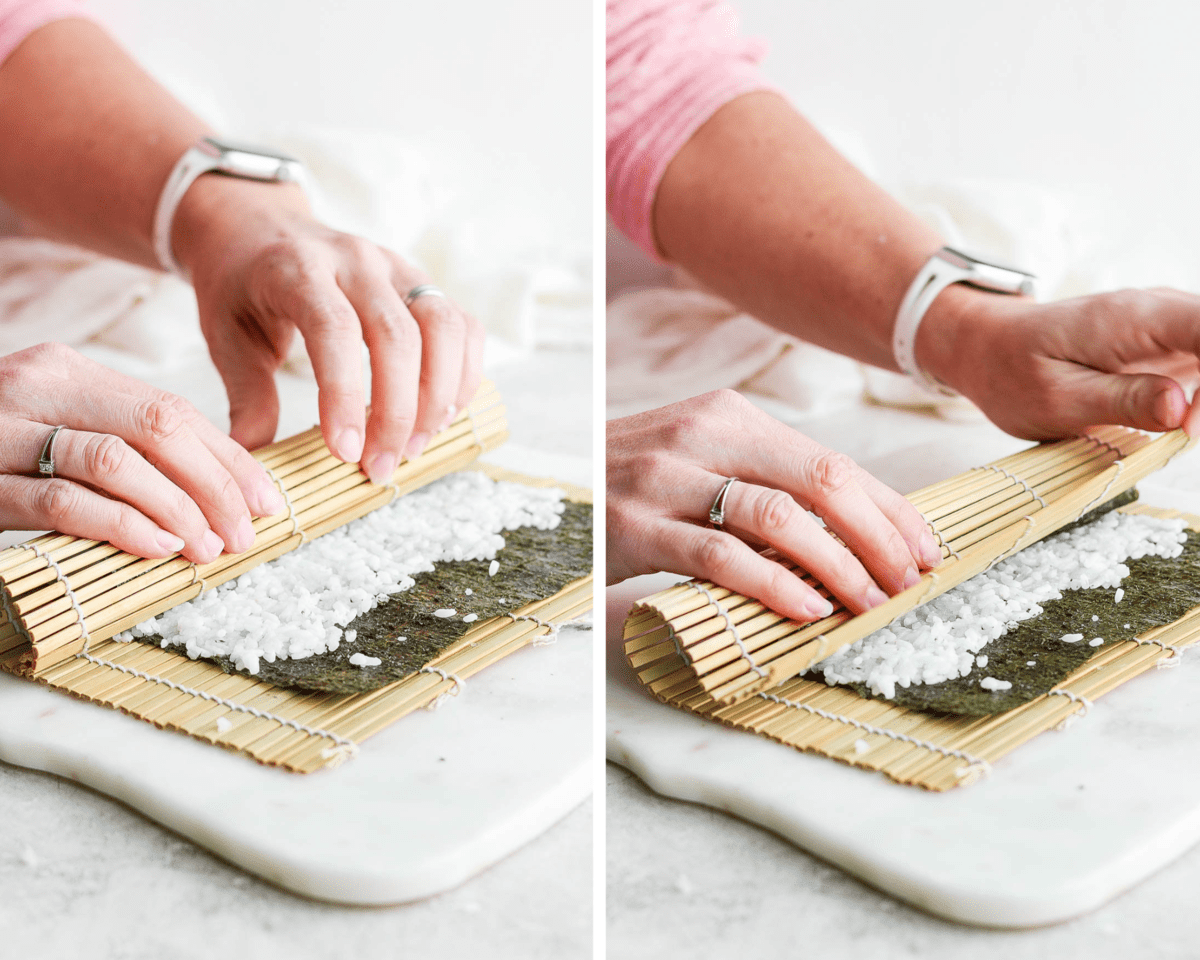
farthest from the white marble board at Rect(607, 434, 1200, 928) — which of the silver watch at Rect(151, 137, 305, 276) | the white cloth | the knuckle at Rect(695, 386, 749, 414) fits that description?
the white cloth

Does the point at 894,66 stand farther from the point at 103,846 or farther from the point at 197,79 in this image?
the point at 103,846

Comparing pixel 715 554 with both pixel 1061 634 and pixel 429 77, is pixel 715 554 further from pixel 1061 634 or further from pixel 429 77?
pixel 429 77

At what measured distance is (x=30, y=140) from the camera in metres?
1.37

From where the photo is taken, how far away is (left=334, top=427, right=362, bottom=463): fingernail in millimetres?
922

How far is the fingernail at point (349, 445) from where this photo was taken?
36.3 inches

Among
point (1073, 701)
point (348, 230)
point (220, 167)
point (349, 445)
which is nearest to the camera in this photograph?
point (1073, 701)

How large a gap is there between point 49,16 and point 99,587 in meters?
0.95

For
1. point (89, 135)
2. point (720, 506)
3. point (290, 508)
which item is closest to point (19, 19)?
point (89, 135)

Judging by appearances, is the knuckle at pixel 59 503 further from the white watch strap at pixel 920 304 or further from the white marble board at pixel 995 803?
the white watch strap at pixel 920 304

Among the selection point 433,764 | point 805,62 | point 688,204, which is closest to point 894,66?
point 805,62

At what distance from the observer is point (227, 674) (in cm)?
76

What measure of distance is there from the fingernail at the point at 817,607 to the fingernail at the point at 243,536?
41cm

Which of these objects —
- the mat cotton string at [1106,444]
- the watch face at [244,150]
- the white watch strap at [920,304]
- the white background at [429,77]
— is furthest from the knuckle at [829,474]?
the white background at [429,77]

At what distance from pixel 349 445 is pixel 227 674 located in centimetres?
24
